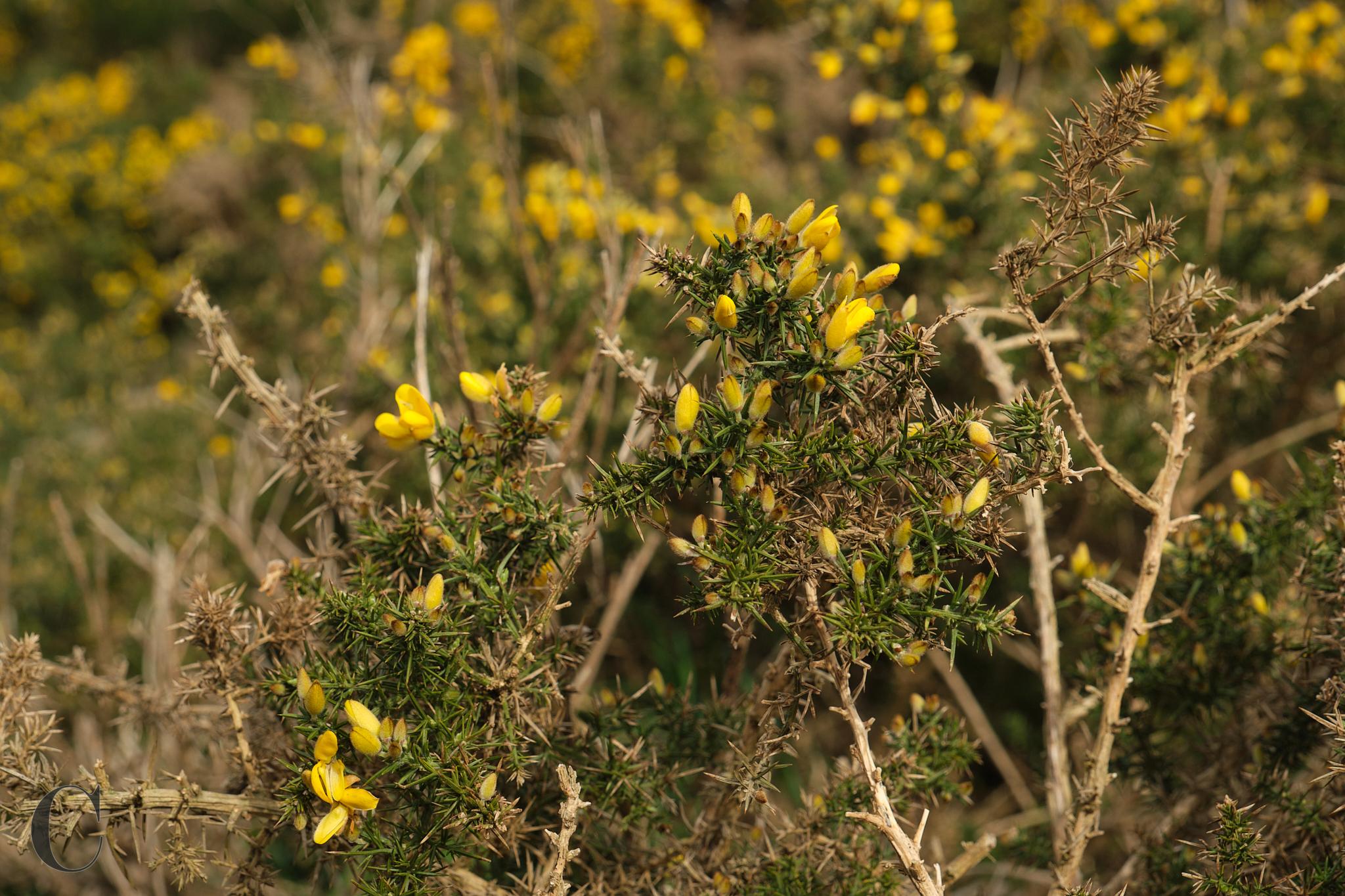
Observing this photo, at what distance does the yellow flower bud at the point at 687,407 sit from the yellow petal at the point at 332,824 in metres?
0.67

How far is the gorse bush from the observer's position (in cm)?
121

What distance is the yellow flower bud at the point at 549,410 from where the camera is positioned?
135 centimetres

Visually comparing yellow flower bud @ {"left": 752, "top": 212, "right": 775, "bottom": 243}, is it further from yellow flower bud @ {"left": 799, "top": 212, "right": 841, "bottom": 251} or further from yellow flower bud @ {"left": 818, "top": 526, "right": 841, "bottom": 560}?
yellow flower bud @ {"left": 818, "top": 526, "right": 841, "bottom": 560}

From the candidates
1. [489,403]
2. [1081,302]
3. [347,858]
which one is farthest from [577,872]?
[1081,302]

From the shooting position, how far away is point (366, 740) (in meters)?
1.14

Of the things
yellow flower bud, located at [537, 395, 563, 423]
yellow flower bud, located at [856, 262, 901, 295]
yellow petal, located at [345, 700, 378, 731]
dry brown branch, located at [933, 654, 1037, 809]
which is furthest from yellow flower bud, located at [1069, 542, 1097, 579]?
yellow petal, located at [345, 700, 378, 731]

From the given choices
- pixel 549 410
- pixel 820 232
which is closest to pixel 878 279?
pixel 820 232

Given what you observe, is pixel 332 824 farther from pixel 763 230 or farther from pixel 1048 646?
pixel 1048 646

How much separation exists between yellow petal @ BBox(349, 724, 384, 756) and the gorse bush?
0.01m

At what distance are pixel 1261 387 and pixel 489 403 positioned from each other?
2317 millimetres

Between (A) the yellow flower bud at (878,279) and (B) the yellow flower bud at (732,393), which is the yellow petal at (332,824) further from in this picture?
(A) the yellow flower bud at (878,279)

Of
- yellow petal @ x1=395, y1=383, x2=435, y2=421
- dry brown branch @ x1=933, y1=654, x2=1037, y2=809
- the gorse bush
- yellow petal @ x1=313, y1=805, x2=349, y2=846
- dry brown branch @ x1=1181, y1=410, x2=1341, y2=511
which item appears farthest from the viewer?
dry brown branch @ x1=1181, y1=410, x2=1341, y2=511

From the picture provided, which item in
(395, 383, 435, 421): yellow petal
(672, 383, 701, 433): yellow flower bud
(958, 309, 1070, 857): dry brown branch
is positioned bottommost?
(958, 309, 1070, 857): dry brown branch

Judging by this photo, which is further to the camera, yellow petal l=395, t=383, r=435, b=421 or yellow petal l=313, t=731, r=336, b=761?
yellow petal l=395, t=383, r=435, b=421
